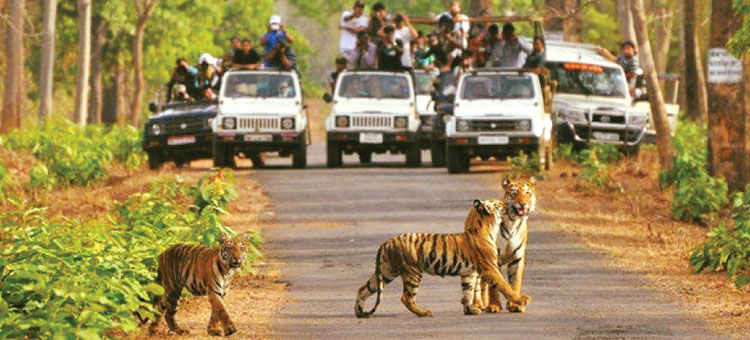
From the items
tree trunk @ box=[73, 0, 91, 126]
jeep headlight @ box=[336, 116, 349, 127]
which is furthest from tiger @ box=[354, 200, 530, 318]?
tree trunk @ box=[73, 0, 91, 126]

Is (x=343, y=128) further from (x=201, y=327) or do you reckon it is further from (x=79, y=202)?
(x=201, y=327)

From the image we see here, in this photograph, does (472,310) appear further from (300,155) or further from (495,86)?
(300,155)

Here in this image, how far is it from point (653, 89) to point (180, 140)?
9.60m

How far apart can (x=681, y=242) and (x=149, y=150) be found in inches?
667

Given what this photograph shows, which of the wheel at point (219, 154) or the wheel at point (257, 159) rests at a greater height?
the wheel at point (219, 154)

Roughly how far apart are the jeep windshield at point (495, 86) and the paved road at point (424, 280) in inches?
78.3

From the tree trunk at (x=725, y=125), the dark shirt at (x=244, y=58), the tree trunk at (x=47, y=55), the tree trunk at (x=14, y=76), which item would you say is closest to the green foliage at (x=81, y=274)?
the tree trunk at (x=725, y=125)

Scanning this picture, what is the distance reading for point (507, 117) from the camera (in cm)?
3469

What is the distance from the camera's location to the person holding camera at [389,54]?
1503 inches

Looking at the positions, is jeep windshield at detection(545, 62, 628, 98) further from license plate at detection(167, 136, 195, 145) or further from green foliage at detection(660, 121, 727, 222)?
green foliage at detection(660, 121, 727, 222)

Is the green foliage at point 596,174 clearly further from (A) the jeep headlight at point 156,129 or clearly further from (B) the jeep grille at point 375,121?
(A) the jeep headlight at point 156,129

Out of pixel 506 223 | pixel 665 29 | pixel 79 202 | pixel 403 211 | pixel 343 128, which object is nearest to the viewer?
pixel 506 223

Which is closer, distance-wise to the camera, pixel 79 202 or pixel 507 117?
pixel 79 202

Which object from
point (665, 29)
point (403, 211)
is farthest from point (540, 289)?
point (665, 29)
